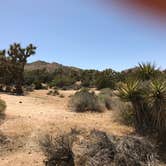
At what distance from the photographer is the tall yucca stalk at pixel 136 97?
11305 millimetres

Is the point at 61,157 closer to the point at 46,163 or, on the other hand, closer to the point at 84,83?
the point at 46,163

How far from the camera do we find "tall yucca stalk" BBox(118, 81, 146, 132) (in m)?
11.3

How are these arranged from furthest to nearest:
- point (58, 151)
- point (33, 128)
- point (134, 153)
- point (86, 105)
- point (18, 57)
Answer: point (18, 57) → point (86, 105) → point (33, 128) → point (58, 151) → point (134, 153)

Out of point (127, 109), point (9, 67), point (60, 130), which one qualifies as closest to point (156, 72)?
point (127, 109)

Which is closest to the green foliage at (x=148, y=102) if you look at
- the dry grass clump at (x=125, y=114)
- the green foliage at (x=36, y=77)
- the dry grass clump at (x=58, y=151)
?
the dry grass clump at (x=125, y=114)

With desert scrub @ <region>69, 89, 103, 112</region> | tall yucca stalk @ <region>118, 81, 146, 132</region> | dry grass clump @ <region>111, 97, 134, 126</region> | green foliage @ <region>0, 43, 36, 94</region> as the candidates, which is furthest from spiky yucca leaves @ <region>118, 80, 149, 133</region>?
green foliage @ <region>0, 43, 36, 94</region>

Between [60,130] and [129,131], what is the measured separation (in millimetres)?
2550

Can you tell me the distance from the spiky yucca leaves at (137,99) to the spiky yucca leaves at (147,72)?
4.45ft

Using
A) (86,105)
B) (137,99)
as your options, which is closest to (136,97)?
(137,99)

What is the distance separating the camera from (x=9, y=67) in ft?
98.5

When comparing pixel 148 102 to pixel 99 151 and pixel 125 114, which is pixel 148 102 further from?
pixel 99 151

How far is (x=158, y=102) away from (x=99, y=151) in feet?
11.4

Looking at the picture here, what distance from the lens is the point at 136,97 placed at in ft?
37.3

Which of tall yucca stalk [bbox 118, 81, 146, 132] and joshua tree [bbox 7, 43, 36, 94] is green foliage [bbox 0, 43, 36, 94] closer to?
joshua tree [bbox 7, 43, 36, 94]
